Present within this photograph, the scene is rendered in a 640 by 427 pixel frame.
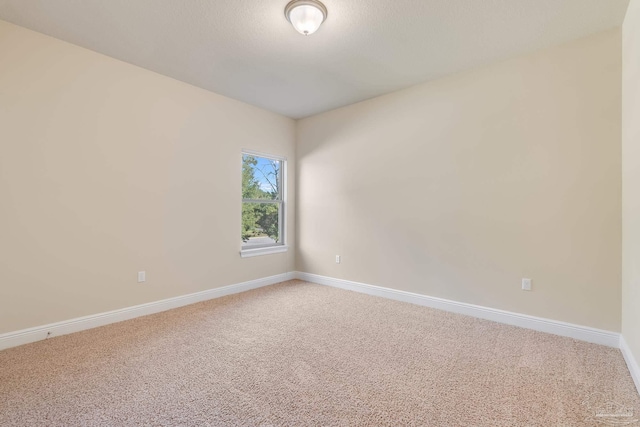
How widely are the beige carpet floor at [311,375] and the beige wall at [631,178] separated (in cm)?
38

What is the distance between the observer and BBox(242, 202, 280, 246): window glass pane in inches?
167

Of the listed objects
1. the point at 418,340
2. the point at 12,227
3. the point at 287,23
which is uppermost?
the point at 287,23

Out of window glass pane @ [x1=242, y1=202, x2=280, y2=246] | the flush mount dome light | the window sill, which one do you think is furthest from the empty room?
window glass pane @ [x1=242, y1=202, x2=280, y2=246]

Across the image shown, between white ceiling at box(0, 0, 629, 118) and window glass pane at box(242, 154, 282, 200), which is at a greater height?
white ceiling at box(0, 0, 629, 118)

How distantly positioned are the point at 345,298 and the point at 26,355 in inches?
117

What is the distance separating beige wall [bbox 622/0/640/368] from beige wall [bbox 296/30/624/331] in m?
0.12

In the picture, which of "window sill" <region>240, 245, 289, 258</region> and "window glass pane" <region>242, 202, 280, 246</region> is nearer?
"window sill" <region>240, 245, 289, 258</region>

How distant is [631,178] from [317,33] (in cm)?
260

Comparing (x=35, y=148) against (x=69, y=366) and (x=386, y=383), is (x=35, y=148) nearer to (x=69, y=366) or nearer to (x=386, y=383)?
(x=69, y=366)

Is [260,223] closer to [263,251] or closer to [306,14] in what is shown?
[263,251]

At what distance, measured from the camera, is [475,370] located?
6.75 feet

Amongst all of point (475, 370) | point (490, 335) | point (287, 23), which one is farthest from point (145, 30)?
point (490, 335)

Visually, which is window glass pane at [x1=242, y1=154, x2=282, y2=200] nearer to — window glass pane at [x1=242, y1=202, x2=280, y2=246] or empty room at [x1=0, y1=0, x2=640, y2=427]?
window glass pane at [x1=242, y1=202, x2=280, y2=246]

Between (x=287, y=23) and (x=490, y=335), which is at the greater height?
(x=287, y=23)
